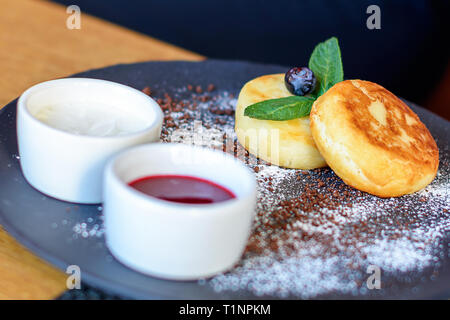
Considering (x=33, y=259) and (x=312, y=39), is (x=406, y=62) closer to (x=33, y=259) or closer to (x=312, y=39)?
→ (x=312, y=39)

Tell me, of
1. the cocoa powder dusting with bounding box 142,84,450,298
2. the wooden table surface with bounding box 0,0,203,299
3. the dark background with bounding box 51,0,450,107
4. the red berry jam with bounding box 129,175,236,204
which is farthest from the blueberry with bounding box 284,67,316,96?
the dark background with bounding box 51,0,450,107

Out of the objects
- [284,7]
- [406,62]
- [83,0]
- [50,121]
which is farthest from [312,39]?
[50,121]

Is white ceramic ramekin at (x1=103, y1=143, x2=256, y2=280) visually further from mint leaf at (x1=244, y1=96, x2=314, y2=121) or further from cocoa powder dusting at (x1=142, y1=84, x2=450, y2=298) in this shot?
mint leaf at (x1=244, y1=96, x2=314, y2=121)

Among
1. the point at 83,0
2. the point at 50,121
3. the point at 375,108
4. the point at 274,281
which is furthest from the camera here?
the point at 83,0

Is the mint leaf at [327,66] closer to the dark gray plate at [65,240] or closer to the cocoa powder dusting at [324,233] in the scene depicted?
the cocoa powder dusting at [324,233]

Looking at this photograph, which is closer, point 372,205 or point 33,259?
point 33,259

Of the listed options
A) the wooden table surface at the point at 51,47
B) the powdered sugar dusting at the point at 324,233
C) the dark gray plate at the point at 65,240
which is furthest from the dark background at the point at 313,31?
the dark gray plate at the point at 65,240
